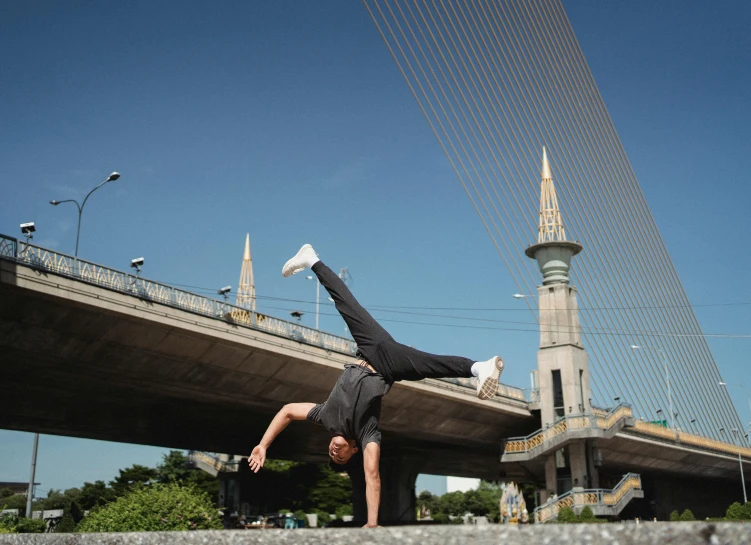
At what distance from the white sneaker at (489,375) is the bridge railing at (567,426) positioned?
133 ft

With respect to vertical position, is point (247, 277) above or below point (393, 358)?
above

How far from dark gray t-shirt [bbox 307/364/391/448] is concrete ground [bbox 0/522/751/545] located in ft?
12.6

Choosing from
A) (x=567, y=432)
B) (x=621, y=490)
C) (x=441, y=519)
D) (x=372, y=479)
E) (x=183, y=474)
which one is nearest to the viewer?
(x=372, y=479)

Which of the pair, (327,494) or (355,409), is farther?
(327,494)

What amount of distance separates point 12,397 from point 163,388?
7.56 meters

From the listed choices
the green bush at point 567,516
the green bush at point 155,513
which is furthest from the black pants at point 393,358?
the green bush at point 567,516

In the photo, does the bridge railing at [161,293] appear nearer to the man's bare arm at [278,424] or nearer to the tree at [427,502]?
the man's bare arm at [278,424]

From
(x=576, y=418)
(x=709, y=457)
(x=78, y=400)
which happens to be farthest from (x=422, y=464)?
(x=78, y=400)

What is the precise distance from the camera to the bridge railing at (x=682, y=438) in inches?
2304

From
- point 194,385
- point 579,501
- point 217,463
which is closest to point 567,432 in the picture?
point 579,501

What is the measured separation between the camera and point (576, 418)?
1879 inches

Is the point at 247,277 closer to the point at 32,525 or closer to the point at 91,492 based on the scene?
the point at 91,492

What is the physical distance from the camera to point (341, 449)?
788cm

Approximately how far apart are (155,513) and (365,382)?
974 centimetres
